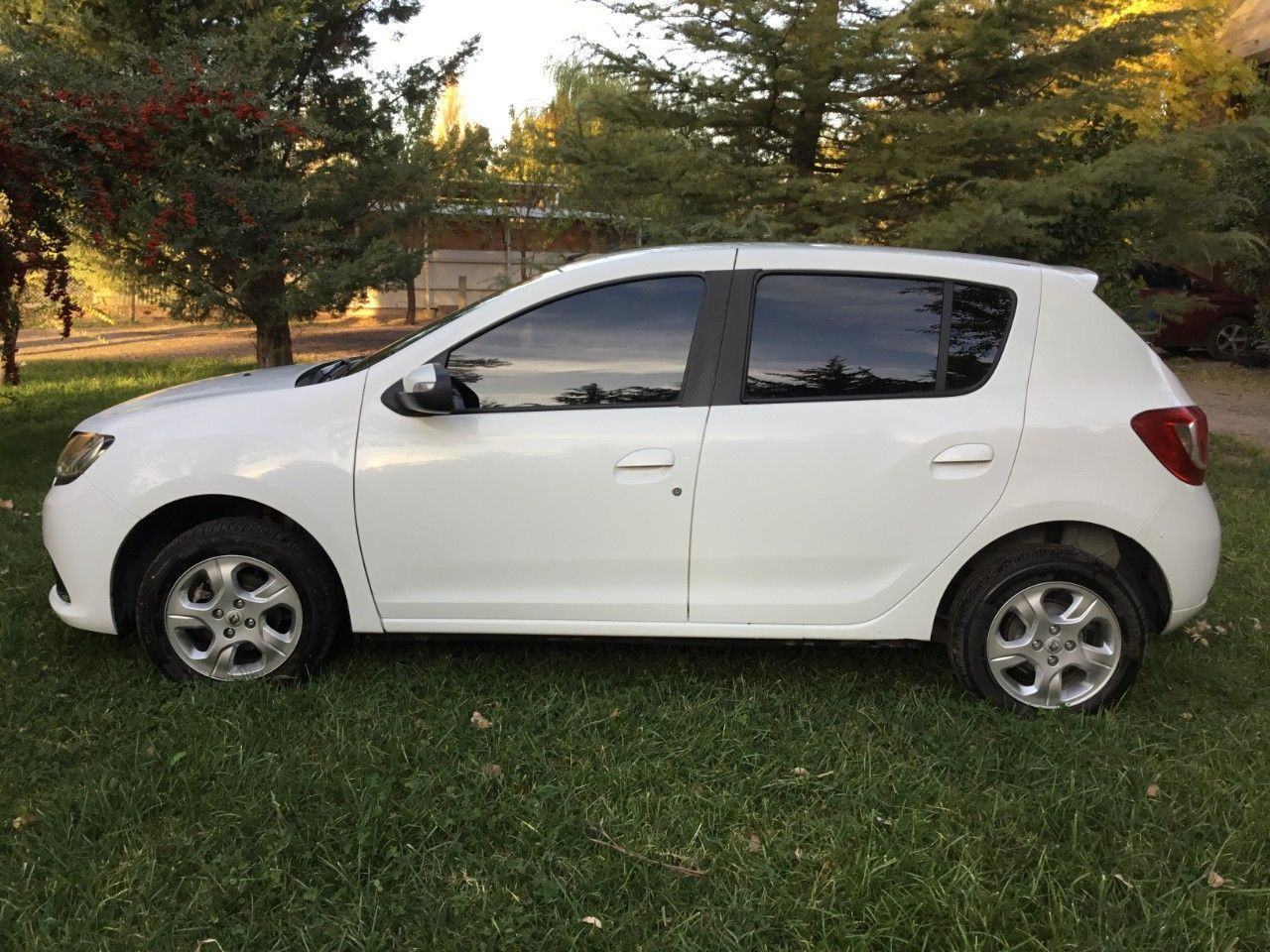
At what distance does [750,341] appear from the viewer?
11.0 feet

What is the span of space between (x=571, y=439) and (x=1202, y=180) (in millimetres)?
6814

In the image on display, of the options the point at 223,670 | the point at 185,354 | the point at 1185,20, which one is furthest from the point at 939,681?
the point at 185,354

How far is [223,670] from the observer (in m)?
3.47

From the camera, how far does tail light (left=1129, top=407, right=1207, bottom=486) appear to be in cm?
324

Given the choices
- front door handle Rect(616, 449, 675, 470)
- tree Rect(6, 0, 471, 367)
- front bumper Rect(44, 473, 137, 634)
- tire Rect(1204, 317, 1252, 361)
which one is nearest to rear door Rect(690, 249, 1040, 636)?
front door handle Rect(616, 449, 675, 470)

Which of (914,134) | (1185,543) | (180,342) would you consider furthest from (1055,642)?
(180,342)

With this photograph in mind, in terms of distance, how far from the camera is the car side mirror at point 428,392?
3.21 meters

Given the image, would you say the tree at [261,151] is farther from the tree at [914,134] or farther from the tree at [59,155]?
the tree at [914,134]

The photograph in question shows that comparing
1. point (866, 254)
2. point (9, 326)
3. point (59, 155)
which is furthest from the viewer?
point (9, 326)

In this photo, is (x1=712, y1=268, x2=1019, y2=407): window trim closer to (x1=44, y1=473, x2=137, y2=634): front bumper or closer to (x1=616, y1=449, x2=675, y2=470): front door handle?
(x1=616, y1=449, x2=675, y2=470): front door handle

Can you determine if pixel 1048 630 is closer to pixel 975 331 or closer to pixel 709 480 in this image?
pixel 975 331

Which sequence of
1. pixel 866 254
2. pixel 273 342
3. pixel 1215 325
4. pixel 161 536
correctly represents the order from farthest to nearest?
pixel 1215 325 < pixel 273 342 < pixel 161 536 < pixel 866 254

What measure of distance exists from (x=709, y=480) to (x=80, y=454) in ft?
7.61

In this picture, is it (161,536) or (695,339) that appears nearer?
(695,339)
